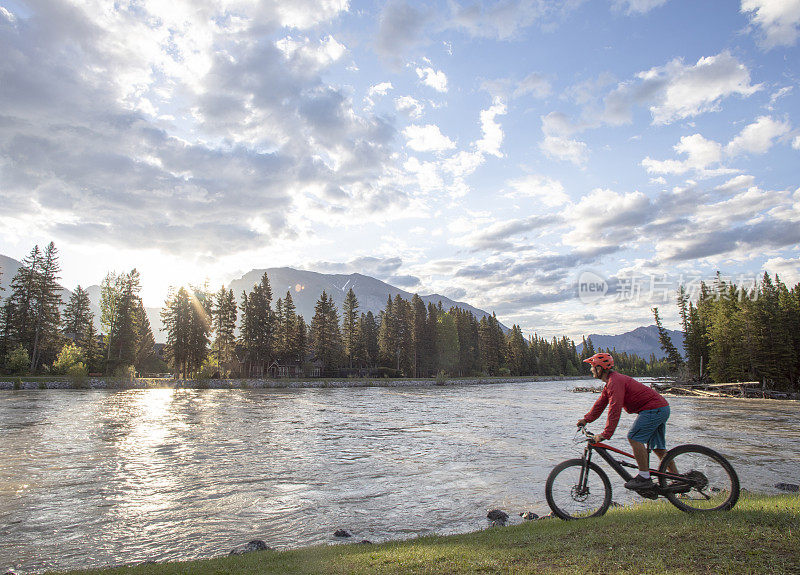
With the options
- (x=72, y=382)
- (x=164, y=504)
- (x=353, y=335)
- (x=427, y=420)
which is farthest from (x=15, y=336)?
(x=164, y=504)

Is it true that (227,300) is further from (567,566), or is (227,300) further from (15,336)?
(567,566)

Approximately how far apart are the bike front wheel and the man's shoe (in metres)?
0.45

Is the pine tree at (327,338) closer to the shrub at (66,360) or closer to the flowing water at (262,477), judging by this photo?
the shrub at (66,360)

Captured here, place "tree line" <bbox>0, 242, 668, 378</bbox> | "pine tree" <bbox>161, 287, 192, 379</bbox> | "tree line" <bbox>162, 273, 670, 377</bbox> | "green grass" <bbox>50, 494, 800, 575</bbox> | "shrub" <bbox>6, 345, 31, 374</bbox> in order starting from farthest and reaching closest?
1. "tree line" <bbox>162, 273, 670, 377</bbox>
2. "pine tree" <bbox>161, 287, 192, 379</bbox>
3. "tree line" <bbox>0, 242, 668, 378</bbox>
4. "shrub" <bbox>6, 345, 31, 374</bbox>
5. "green grass" <bbox>50, 494, 800, 575</bbox>

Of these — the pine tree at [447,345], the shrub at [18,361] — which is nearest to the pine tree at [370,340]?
the pine tree at [447,345]

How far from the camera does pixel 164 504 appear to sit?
1088cm

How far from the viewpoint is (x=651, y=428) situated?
25.0 feet

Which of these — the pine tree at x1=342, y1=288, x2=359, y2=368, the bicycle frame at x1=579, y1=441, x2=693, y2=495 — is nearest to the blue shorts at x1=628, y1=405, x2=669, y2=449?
the bicycle frame at x1=579, y1=441, x2=693, y2=495

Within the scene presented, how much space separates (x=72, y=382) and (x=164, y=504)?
183ft

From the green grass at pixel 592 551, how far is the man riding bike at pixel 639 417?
822mm

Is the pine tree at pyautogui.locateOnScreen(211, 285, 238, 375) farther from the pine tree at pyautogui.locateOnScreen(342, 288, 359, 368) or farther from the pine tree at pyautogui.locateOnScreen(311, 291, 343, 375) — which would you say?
the pine tree at pyautogui.locateOnScreen(342, 288, 359, 368)

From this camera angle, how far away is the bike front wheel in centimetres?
796

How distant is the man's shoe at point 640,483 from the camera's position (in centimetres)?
752

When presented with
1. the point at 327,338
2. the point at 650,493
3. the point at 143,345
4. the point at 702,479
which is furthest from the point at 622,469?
the point at 143,345
